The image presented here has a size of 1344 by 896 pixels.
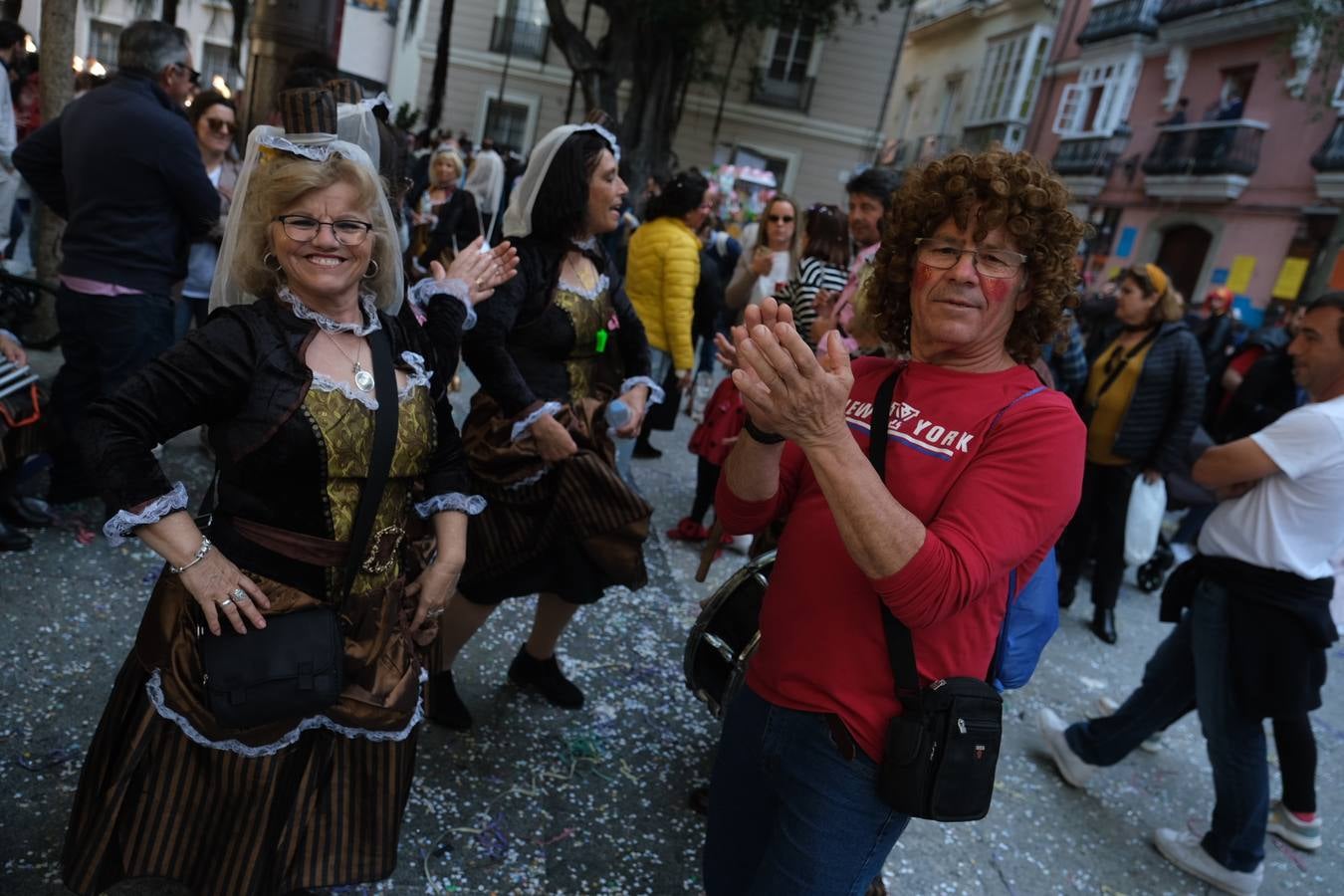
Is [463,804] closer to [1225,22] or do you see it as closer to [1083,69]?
[1225,22]

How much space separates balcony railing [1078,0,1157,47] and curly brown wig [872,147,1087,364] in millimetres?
21760

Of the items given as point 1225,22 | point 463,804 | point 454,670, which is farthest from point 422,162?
point 1225,22

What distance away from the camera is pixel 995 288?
1524 millimetres

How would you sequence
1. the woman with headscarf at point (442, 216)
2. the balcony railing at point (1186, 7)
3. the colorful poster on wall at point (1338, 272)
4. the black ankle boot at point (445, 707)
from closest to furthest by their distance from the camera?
the black ankle boot at point (445, 707), the woman with headscarf at point (442, 216), the colorful poster on wall at point (1338, 272), the balcony railing at point (1186, 7)

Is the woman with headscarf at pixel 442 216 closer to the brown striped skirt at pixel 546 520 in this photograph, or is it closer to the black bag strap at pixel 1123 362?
the brown striped skirt at pixel 546 520

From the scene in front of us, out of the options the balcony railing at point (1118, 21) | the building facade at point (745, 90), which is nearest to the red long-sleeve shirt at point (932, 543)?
the balcony railing at point (1118, 21)

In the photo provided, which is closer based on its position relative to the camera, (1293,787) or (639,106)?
(1293,787)

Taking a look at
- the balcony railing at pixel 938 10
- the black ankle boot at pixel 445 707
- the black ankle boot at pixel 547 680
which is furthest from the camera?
the balcony railing at pixel 938 10

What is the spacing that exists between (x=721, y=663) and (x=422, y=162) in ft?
25.0

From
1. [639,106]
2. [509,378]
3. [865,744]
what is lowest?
[865,744]

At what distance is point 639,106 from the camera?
17.6 metres

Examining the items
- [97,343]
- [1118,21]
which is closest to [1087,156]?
[1118,21]

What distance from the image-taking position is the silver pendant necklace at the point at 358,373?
5.98 feet

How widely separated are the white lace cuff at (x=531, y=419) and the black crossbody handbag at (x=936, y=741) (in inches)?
55.5
